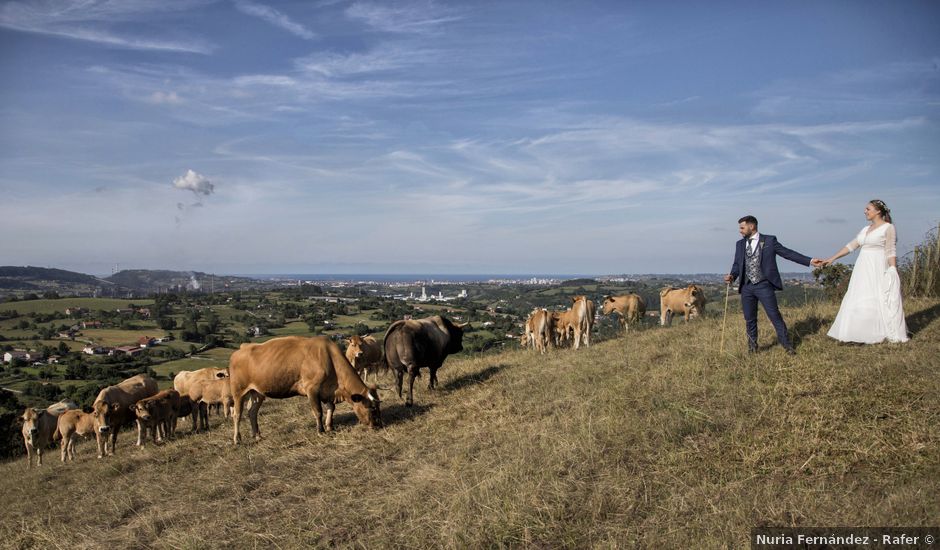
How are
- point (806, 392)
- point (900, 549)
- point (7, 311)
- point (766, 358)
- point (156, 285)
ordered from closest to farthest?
point (900, 549)
point (806, 392)
point (766, 358)
point (7, 311)
point (156, 285)

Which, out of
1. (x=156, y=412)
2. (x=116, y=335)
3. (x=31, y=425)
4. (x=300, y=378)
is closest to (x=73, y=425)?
(x=31, y=425)

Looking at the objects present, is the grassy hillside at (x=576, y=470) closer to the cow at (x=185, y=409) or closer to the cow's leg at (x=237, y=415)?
the cow's leg at (x=237, y=415)

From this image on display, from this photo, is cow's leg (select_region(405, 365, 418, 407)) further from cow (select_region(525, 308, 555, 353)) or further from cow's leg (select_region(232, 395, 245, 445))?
cow (select_region(525, 308, 555, 353))

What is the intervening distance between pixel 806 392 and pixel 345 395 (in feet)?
27.8

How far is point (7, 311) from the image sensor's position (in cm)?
6875

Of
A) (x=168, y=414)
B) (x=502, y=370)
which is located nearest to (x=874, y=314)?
(x=502, y=370)

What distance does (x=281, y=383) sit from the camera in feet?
35.8

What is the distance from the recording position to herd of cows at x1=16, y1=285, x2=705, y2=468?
35.7ft

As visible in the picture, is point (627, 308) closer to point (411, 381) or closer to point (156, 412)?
point (411, 381)

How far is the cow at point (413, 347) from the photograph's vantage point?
1280 cm

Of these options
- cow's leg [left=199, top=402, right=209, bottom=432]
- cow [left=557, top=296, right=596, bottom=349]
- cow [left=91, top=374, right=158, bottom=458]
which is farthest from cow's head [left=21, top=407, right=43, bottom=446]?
cow [left=557, top=296, right=596, bottom=349]

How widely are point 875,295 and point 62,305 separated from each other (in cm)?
9457

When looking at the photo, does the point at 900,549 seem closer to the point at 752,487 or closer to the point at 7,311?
the point at 752,487

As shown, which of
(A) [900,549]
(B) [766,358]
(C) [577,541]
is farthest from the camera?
(B) [766,358]
